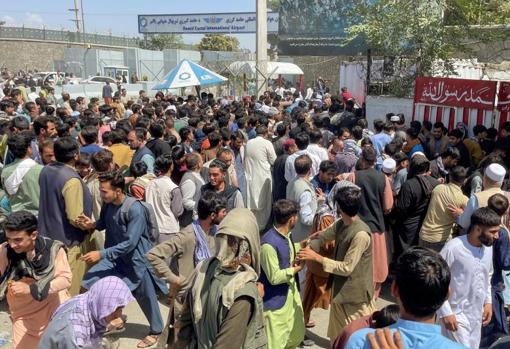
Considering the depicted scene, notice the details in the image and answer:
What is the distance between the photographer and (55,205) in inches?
162

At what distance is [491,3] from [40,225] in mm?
11149

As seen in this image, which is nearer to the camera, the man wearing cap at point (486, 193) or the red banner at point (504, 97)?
the man wearing cap at point (486, 193)

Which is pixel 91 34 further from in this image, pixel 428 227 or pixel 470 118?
pixel 428 227

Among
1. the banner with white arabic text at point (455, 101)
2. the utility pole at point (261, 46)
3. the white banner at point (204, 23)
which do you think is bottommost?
the banner with white arabic text at point (455, 101)

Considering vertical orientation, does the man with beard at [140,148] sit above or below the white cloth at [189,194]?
above

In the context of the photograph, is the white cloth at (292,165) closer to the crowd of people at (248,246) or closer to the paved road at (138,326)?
the crowd of people at (248,246)

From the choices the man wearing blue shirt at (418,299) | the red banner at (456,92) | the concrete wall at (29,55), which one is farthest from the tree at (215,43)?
the man wearing blue shirt at (418,299)

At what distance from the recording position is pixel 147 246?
4258 millimetres

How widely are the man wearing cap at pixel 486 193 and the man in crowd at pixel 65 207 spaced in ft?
10.7

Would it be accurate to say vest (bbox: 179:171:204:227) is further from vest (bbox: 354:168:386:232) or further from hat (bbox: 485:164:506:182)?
hat (bbox: 485:164:506:182)

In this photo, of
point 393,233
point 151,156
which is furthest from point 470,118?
point 151,156

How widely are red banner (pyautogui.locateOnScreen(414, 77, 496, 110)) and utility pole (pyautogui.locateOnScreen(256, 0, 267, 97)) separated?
7190mm

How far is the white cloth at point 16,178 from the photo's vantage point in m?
4.69

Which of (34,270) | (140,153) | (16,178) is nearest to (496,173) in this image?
(34,270)
